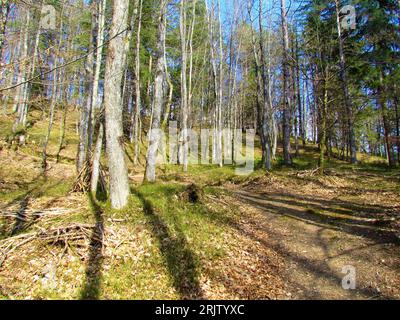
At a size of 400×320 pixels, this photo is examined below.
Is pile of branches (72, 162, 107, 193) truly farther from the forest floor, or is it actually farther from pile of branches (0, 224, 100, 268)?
pile of branches (0, 224, 100, 268)

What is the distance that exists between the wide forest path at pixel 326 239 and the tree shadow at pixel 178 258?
1.63m

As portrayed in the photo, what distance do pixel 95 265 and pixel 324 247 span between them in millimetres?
4705

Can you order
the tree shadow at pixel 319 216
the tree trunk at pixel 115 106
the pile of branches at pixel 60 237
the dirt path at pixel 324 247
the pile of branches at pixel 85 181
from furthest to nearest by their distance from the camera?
the pile of branches at pixel 85 181
the tree trunk at pixel 115 106
the tree shadow at pixel 319 216
the pile of branches at pixel 60 237
the dirt path at pixel 324 247

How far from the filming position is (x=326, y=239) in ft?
21.3

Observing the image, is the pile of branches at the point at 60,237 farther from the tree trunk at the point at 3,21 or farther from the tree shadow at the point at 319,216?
the tree shadow at the point at 319,216

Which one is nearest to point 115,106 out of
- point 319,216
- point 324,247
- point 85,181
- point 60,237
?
point 85,181

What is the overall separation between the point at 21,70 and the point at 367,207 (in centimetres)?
897

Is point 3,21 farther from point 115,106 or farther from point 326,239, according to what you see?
point 326,239

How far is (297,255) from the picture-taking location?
19.6 feet

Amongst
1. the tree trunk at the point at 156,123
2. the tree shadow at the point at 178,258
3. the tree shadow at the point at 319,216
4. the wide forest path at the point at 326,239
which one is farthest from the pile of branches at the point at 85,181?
the tree shadow at the point at 319,216

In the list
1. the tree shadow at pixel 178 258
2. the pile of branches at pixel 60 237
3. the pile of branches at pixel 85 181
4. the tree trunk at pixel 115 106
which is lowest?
the tree shadow at pixel 178 258

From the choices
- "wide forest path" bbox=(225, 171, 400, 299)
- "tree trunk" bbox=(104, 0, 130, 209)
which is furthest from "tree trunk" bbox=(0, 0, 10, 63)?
"wide forest path" bbox=(225, 171, 400, 299)

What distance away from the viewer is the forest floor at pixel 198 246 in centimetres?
467
